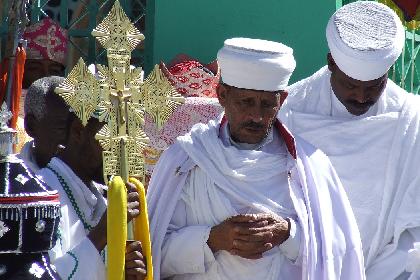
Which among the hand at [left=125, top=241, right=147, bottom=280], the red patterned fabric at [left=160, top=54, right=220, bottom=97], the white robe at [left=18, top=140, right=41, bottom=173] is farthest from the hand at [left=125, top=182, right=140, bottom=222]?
the red patterned fabric at [left=160, top=54, right=220, bottom=97]

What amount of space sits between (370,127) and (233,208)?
1.55m

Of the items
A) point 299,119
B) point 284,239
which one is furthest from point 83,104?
point 299,119

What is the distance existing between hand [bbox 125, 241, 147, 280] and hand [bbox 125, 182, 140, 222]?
0.12 meters

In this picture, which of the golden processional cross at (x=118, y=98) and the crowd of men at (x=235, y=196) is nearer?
the golden processional cross at (x=118, y=98)

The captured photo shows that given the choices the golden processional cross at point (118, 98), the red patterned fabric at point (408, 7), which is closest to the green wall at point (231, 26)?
the red patterned fabric at point (408, 7)

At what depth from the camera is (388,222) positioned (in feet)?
23.7

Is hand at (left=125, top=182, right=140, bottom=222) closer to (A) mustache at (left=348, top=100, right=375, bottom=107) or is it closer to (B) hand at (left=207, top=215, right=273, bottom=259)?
(B) hand at (left=207, top=215, right=273, bottom=259)

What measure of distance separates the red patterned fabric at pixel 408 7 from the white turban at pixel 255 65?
3.30m

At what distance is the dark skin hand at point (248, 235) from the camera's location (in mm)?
5910

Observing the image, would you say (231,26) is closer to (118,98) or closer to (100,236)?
(118,98)

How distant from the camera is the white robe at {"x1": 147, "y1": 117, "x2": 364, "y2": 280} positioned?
19.9 ft

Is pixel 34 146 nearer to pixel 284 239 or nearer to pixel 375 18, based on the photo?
pixel 284 239

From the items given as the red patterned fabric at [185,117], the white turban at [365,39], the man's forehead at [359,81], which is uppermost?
the white turban at [365,39]

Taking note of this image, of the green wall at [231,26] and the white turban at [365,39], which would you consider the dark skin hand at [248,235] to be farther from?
the green wall at [231,26]
